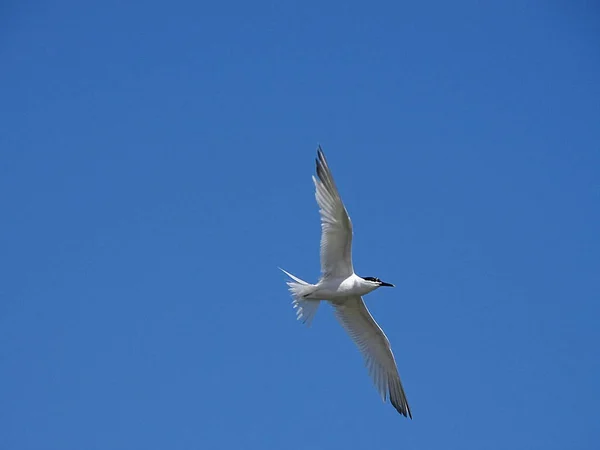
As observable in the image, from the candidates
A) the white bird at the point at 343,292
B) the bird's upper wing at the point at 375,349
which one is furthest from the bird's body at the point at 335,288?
the bird's upper wing at the point at 375,349

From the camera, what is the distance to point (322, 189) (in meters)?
13.2

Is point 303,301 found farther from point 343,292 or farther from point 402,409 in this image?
point 402,409

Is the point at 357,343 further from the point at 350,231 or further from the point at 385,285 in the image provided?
the point at 350,231

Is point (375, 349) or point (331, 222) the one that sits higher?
point (331, 222)

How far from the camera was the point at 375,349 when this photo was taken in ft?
50.2

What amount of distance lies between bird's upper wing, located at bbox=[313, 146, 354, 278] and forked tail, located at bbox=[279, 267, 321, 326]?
21.0 inches

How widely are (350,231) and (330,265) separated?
36.8 inches

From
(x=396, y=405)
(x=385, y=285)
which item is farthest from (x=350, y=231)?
(x=396, y=405)

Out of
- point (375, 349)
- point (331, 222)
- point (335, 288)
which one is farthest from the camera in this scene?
point (375, 349)

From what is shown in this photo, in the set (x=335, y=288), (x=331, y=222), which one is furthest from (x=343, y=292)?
(x=331, y=222)

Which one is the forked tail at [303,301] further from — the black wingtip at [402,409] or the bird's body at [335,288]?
the black wingtip at [402,409]

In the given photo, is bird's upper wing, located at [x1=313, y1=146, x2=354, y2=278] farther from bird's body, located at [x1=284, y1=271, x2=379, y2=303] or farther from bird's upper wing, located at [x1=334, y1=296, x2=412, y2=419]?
bird's upper wing, located at [x1=334, y1=296, x2=412, y2=419]

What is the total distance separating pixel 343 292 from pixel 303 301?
0.74 m

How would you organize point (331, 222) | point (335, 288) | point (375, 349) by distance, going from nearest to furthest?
point (331, 222) < point (335, 288) < point (375, 349)
